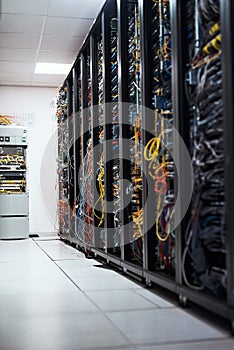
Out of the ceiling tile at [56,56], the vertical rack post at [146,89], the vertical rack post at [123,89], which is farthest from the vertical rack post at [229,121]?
the ceiling tile at [56,56]

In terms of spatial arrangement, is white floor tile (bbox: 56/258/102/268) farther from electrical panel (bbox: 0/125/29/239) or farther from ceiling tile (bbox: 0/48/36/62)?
ceiling tile (bbox: 0/48/36/62)

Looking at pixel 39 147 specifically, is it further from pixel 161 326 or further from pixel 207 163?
pixel 161 326

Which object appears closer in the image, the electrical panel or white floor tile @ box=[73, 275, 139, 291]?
white floor tile @ box=[73, 275, 139, 291]

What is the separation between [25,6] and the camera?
534 centimetres

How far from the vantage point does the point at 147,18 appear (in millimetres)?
3031

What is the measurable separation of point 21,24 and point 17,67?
5.93 feet

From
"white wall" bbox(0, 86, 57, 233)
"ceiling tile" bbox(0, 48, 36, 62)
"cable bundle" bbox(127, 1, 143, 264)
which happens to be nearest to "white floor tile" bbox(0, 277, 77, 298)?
"cable bundle" bbox(127, 1, 143, 264)

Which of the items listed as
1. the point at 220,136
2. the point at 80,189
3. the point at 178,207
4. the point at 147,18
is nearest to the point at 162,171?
the point at 178,207

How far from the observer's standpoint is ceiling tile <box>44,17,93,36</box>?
5.80m

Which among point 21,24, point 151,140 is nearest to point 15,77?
point 21,24

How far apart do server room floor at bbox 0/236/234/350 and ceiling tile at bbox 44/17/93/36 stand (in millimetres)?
3269

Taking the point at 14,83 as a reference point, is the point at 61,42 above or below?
above

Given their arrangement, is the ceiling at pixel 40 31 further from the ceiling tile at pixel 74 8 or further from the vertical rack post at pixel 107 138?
the vertical rack post at pixel 107 138

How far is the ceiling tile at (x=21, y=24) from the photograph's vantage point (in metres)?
5.66
